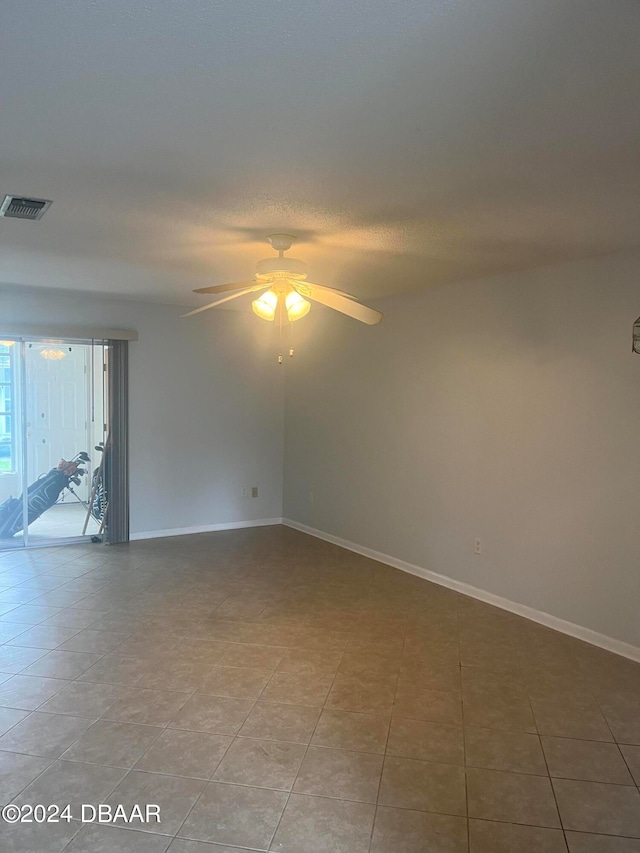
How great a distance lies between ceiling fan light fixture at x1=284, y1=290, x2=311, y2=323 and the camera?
3.54 metres

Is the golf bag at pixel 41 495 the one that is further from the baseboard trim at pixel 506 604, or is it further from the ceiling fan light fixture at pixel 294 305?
the ceiling fan light fixture at pixel 294 305

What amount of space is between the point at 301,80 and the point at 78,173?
1180mm

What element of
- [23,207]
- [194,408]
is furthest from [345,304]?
[194,408]

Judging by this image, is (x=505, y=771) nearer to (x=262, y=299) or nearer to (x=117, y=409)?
(x=262, y=299)

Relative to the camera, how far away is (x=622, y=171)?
7.71 feet

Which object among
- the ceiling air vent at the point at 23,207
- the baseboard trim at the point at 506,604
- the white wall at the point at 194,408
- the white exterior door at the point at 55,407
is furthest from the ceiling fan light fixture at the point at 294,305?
the white exterior door at the point at 55,407

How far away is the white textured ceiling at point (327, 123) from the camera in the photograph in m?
1.46

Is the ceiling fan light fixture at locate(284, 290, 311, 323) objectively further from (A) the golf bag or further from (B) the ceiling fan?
(A) the golf bag

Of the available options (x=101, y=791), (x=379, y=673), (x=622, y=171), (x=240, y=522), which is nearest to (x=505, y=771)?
(x=379, y=673)

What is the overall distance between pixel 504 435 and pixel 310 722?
7.69ft

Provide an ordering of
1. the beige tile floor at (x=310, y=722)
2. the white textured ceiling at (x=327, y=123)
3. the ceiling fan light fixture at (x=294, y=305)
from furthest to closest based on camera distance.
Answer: the ceiling fan light fixture at (x=294, y=305), the beige tile floor at (x=310, y=722), the white textured ceiling at (x=327, y=123)

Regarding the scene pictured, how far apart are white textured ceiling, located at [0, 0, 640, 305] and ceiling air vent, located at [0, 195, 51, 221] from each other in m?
0.07

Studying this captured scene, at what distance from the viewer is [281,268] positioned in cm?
335

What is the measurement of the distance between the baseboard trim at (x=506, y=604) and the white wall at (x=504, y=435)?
1.9 inches
